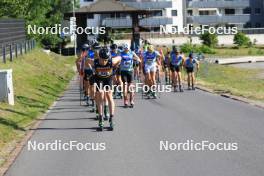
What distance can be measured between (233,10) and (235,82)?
5973 centimetres

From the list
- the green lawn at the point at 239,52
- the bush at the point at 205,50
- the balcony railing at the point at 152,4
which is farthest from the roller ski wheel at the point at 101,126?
the balcony railing at the point at 152,4

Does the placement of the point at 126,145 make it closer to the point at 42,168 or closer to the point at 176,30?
the point at 42,168

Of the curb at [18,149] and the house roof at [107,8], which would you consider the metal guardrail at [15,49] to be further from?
the house roof at [107,8]

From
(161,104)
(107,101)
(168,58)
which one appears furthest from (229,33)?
(107,101)

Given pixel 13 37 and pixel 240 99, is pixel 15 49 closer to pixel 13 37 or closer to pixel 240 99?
pixel 13 37

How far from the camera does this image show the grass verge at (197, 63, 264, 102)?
77.5 feet

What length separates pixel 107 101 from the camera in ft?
48.0

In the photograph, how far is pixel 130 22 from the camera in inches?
3295

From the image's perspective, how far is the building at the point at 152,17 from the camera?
277 ft

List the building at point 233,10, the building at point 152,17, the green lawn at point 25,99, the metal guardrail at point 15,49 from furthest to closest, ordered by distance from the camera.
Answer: the building at point 233,10, the building at point 152,17, the metal guardrail at point 15,49, the green lawn at point 25,99

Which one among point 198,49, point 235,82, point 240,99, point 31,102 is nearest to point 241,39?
point 198,49

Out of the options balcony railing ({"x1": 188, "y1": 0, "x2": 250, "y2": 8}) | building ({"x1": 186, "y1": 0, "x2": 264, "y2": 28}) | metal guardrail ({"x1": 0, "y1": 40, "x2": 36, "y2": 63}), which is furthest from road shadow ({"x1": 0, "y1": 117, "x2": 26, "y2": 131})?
balcony railing ({"x1": 188, "y1": 0, "x2": 250, "y2": 8})

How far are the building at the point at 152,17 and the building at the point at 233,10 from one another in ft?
5.37

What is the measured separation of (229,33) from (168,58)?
5717cm
